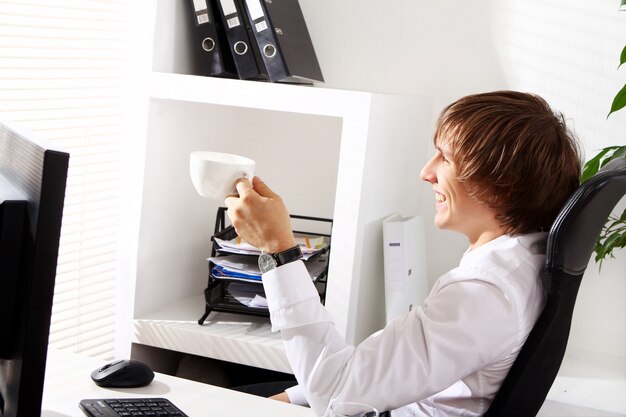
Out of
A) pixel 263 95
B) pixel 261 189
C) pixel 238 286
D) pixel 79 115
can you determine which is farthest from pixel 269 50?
pixel 261 189

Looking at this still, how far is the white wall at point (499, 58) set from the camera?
92.0 inches

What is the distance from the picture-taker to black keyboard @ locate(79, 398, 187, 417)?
129 centimetres

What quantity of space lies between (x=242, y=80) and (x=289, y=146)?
0.50m

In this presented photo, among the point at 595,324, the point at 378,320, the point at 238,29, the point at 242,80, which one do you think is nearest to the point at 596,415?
the point at 595,324

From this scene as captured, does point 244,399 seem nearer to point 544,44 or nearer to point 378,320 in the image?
point 378,320

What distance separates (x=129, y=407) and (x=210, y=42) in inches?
50.1

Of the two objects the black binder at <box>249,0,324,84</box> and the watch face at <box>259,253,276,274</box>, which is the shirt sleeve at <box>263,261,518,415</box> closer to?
the watch face at <box>259,253,276,274</box>

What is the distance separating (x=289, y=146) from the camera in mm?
2621

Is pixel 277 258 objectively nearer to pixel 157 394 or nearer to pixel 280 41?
pixel 157 394

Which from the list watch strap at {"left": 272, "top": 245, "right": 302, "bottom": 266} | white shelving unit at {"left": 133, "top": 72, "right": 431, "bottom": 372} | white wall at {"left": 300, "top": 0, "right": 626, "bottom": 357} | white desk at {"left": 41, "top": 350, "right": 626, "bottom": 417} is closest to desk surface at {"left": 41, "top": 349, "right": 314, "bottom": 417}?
white desk at {"left": 41, "top": 350, "right": 626, "bottom": 417}

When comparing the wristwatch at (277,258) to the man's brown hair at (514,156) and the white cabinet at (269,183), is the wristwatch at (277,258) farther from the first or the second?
the white cabinet at (269,183)

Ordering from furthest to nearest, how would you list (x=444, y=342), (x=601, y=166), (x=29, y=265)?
Result: 1. (x=601, y=166)
2. (x=444, y=342)
3. (x=29, y=265)

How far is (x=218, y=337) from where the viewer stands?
2111 mm

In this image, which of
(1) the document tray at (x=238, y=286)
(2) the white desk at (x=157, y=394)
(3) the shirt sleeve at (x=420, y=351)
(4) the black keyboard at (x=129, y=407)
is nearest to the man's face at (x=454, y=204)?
(3) the shirt sleeve at (x=420, y=351)
